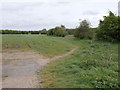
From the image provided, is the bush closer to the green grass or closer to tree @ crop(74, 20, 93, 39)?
tree @ crop(74, 20, 93, 39)

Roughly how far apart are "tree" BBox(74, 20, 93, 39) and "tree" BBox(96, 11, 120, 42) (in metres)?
3.48

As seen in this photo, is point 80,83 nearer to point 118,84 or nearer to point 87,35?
point 118,84

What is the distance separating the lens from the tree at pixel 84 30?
22.2 m

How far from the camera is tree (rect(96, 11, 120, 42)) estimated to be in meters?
17.3

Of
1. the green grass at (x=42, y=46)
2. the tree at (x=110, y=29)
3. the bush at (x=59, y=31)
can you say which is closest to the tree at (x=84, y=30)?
the tree at (x=110, y=29)

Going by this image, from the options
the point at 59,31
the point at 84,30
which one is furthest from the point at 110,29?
the point at 59,31

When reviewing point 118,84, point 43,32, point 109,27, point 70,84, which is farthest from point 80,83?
point 43,32

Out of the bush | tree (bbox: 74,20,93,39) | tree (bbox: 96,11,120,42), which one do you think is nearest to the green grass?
tree (bbox: 96,11,120,42)

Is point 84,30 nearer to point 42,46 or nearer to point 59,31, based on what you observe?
point 42,46

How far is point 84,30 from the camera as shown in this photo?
22359mm

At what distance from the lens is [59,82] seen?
4.48m

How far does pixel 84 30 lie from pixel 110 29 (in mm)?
5547

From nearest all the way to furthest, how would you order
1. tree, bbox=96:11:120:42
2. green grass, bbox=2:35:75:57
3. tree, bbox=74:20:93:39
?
green grass, bbox=2:35:75:57, tree, bbox=96:11:120:42, tree, bbox=74:20:93:39

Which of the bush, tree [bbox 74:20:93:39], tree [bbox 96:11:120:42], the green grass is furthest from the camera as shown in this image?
the bush
